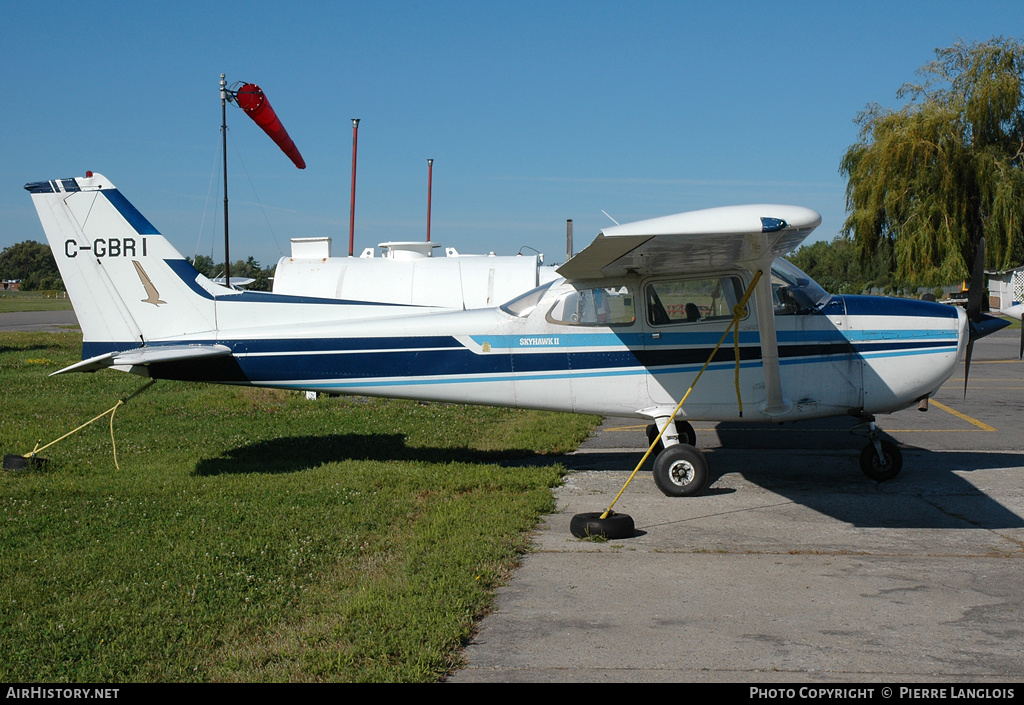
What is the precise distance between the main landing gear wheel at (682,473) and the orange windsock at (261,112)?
1605cm

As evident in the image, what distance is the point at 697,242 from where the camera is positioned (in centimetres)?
646

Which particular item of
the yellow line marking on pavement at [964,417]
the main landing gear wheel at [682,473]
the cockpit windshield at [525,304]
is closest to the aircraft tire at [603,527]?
the main landing gear wheel at [682,473]

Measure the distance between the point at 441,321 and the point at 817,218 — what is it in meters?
3.79

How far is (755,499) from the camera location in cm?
732

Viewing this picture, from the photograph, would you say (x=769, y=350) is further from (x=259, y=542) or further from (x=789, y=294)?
(x=259, y=542)

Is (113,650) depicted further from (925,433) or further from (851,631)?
(925,433)

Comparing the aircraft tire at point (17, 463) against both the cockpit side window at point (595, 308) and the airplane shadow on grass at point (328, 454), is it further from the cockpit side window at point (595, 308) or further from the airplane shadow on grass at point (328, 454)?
the cockpit side window at point (595, 308)

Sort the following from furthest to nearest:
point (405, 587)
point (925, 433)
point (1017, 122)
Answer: point (1017, 122) → point (925, 433) → point (405, 587)

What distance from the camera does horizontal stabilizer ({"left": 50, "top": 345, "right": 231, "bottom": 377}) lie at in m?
7.39

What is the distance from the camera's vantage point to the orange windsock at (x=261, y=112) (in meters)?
19.5

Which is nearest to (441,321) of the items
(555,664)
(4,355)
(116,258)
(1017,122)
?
(116,258)

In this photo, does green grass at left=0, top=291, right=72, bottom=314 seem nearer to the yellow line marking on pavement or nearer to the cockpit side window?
the cockpit side window

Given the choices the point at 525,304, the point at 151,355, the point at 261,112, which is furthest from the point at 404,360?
the point at 261,112

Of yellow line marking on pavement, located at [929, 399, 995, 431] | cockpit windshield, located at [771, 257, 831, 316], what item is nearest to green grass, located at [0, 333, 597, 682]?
cockpit windshield, located at [771, 257, 831, 316]
